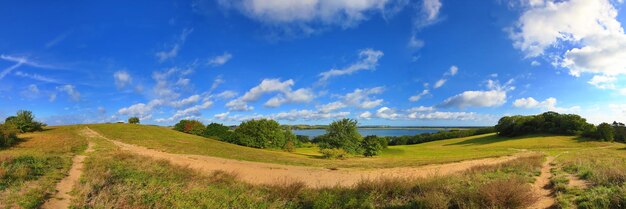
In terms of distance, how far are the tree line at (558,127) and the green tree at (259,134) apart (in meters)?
55.3

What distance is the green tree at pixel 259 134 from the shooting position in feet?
179

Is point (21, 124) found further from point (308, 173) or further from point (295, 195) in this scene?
point (295, 195)

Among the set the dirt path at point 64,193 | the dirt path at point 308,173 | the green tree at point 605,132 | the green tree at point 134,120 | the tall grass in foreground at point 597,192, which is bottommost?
the dirt path at point 308,173

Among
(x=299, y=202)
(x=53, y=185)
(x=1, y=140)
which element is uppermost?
(x=1, y=140)

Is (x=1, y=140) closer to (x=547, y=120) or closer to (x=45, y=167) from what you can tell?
(x=45, y=167)

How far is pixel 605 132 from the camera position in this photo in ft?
184

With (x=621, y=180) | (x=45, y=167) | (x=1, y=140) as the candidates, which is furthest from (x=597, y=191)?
(x=1, y=140)

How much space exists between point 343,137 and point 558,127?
158 feet

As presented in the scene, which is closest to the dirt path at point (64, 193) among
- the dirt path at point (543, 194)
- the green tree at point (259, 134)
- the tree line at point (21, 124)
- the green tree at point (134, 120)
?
the dirt path at point (543, 194)

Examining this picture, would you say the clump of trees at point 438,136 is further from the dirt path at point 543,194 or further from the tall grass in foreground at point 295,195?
the tall grass in foreground at point 295,195

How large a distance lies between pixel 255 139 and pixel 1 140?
3342cm

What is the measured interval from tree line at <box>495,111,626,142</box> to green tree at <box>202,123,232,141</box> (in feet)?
212

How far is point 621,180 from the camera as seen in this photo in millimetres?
10758

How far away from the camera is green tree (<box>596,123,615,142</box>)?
5551 centimetres
